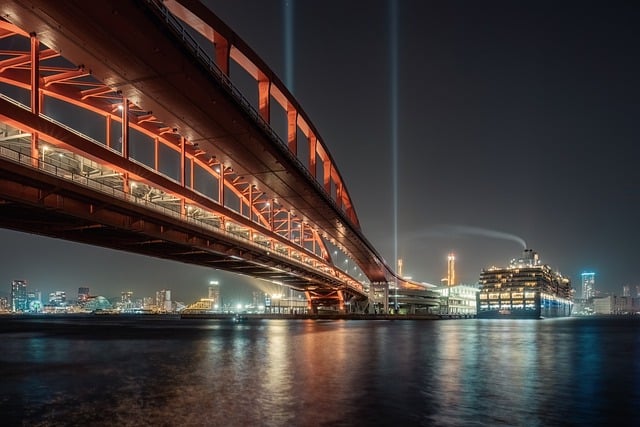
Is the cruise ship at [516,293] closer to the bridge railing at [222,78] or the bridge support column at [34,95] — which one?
the bridge railing at [222,78]

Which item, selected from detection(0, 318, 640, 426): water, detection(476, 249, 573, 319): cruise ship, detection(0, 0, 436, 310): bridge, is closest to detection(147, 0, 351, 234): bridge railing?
detection(0, 0, 436, 310): bridge

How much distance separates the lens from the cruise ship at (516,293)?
124750 mm

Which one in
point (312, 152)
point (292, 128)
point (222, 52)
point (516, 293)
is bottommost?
point (516, 293)

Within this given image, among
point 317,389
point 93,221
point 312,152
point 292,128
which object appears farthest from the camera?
point 312,152

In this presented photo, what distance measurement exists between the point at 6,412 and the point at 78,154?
16.9m

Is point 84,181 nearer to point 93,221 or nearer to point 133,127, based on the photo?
point 93,221

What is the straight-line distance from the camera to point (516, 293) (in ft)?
414

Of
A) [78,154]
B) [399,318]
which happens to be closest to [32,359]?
[78,154]

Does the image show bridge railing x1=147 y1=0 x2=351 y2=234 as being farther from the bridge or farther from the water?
the water

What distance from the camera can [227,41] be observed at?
31125mm

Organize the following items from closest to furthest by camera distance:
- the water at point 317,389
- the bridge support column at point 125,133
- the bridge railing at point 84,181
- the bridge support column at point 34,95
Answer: the water at point 317,389
the bridge railing at point 84,181
the bridge support column at point 34,95
the bridge support column at point 125,133

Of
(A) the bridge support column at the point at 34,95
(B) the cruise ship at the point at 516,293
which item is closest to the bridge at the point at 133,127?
(A) the bridge support column at the point at 34,95

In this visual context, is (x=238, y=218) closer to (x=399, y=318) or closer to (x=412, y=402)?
(x=412, y=402)

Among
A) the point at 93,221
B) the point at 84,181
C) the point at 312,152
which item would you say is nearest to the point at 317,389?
the point at 93,221
